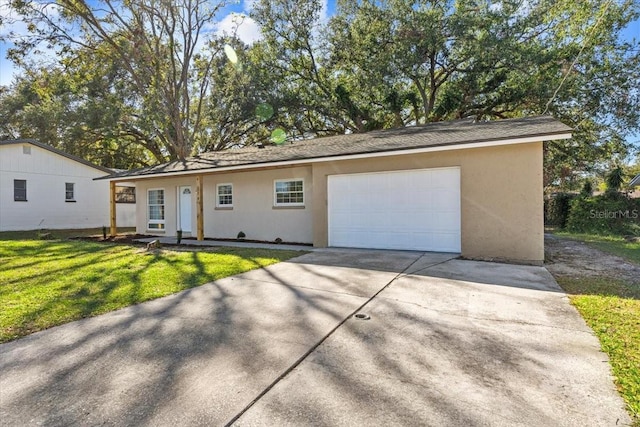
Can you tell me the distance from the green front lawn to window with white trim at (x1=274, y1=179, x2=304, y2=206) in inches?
298

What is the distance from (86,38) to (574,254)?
23208 mm

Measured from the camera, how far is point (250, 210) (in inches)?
493

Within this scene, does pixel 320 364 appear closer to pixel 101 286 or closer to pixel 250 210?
pixel 101 286

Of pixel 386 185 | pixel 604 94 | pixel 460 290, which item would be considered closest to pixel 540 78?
pixel 604 94

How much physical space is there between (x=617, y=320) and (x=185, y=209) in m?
14.0

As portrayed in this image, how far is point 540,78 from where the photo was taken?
16125mm

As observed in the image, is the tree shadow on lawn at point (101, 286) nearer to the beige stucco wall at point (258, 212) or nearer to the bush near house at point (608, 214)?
the beige stucco wall at point (258, 212)

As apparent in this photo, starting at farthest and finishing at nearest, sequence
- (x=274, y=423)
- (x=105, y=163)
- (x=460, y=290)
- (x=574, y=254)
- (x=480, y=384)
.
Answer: (x=105, y=163) < (x=574, y=254) < (x=460, y=290) < (x=480, y=384) < (x=274, y=423)

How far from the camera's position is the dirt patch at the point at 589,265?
636 cm

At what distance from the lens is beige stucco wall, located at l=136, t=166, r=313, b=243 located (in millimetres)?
11398

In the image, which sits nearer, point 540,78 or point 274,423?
point 274,423

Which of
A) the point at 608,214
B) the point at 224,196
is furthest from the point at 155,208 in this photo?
the point at 608,214

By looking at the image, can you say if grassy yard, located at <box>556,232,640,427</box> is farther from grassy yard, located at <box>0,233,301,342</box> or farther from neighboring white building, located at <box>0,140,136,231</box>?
neighboring white building, located at <box>0,140,136,231</box>

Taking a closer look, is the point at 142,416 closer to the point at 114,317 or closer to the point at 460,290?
the point at 114,317
